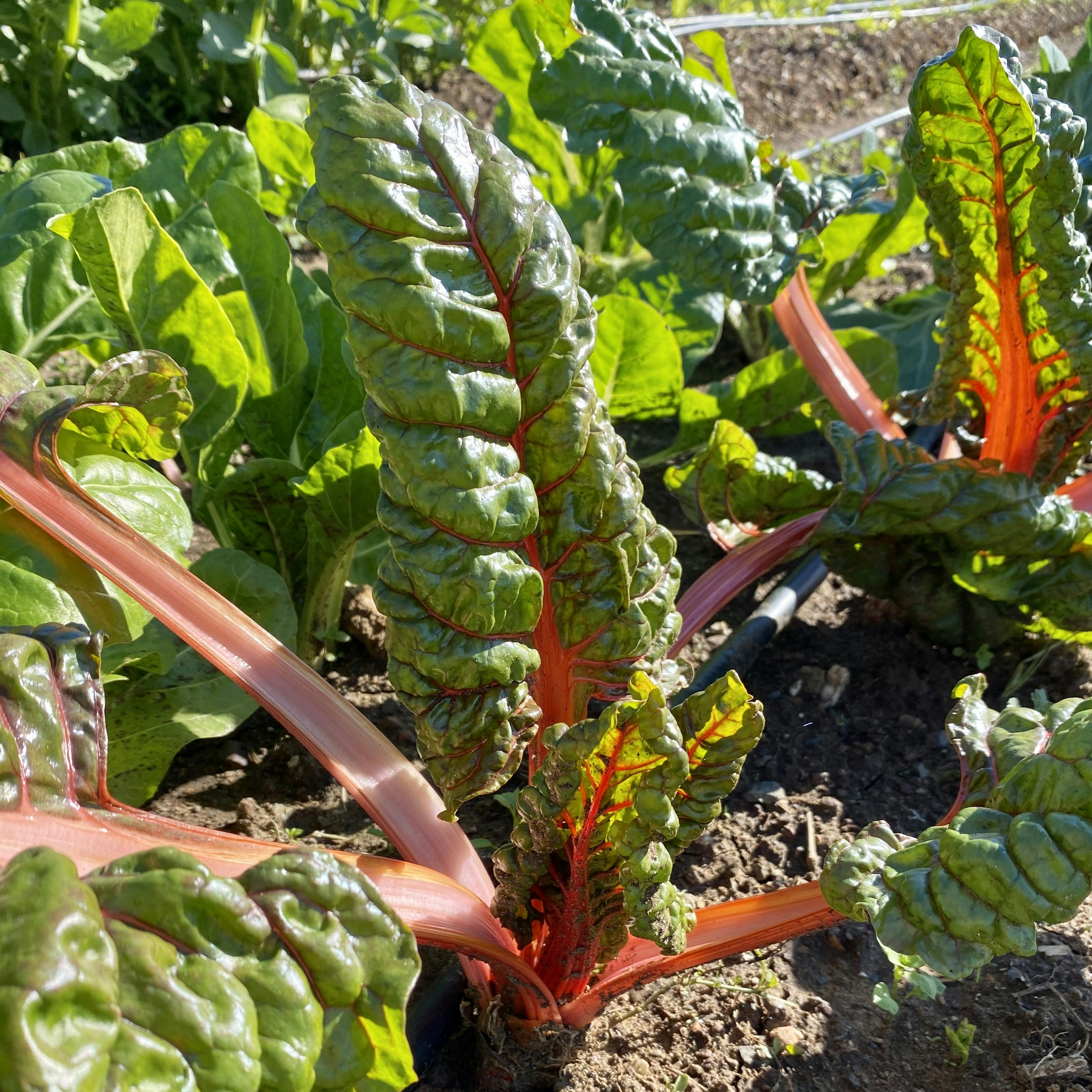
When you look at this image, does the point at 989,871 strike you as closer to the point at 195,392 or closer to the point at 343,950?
the point at 343,950

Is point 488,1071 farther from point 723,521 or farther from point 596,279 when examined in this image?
point 596,279

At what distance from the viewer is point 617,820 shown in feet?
3.93

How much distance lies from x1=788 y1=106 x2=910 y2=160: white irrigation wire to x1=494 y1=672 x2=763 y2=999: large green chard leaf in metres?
3.13

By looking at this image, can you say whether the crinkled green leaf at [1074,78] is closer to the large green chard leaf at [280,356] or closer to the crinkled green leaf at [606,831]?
the large green chard leaf at [280,356]

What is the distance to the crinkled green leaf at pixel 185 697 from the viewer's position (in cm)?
158

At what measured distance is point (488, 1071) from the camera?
1356 mm

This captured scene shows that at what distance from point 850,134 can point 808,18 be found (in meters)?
2.01

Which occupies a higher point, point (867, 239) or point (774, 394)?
point (867, 239)

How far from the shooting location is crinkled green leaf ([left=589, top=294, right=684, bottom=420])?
6.69 feet

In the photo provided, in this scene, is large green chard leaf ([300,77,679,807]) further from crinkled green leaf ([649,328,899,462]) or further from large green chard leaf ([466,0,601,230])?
crinkled green leaf ([649,328,899,462])

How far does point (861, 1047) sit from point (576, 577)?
766 mm

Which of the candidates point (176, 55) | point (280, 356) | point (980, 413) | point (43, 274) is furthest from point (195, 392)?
point (176, 55)

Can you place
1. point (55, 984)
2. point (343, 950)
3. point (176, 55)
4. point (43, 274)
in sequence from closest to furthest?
1. point (55, 984)
2. point (343, 950)
3. point (43, 274)
4. point (176, 55)

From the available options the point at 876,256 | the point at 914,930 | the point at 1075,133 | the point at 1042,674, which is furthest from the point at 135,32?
the point at 914,930
